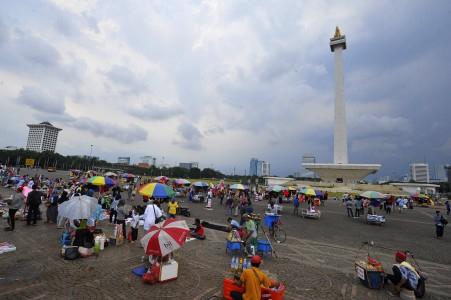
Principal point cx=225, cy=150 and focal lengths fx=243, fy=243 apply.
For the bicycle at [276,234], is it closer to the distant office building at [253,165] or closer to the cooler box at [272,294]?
the cooler box at [272,294]

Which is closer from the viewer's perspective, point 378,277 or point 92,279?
point 92,279

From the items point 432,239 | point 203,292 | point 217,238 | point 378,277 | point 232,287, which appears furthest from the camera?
point 432,239

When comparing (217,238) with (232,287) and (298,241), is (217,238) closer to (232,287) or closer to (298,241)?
(298,241)

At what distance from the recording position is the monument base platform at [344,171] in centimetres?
6438

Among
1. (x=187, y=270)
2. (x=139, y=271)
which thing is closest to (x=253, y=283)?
(x=187, y=270)

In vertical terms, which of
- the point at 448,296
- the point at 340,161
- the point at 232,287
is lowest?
the point at 448,296

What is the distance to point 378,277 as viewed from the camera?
673cm

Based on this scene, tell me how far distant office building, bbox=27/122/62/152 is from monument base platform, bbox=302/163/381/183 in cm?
16187

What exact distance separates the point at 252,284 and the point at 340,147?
6906 cm

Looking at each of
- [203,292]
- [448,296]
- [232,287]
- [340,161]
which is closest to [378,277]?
[448,296]

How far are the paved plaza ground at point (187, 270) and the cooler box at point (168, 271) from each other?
0.56ft

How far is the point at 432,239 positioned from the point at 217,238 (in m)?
12.7

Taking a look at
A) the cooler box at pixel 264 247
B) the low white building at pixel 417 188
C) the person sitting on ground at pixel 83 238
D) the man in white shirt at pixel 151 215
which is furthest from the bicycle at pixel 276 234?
the low white building at pixel 417 188

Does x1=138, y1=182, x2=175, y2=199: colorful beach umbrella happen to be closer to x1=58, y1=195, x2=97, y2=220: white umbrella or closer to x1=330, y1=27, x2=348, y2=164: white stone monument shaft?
x1=58, y1=195, x2=97, y2=220: white umbrella
